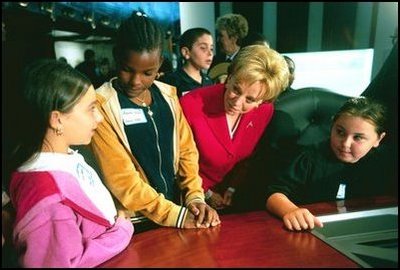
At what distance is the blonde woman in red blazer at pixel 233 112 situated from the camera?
1353 mm

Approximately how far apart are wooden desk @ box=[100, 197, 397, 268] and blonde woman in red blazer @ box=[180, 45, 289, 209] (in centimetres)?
48

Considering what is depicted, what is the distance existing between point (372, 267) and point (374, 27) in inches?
143

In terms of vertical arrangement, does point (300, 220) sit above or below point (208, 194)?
above

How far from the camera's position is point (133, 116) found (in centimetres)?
123

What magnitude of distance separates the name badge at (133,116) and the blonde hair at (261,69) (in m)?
0.40

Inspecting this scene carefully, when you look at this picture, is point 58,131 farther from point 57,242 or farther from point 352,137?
point 352,137

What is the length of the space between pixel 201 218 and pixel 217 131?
51 centimetres

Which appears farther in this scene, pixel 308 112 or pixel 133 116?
pixel 308 112

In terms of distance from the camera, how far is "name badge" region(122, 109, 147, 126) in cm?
121

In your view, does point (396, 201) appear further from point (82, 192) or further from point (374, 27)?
point (374, 27)

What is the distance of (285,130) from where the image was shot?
165cm

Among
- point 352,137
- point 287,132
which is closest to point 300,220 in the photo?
point 352,137

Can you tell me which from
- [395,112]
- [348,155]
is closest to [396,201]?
[348,155]

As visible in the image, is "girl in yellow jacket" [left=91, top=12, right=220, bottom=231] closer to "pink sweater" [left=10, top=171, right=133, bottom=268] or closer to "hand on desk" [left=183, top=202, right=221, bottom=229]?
"hand on desk" [left=183, top=202, right=221, bottom=229]
